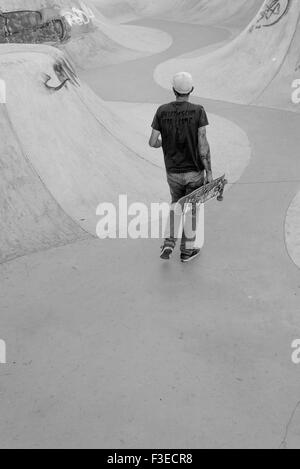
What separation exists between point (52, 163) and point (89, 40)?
1327 cm

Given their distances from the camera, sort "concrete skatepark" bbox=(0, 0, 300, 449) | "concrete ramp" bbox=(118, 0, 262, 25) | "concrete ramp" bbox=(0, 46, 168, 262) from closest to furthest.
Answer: "concrete skatepark" bbox=(0, 0, 300, 449)
"concrete ramp" bbox=(0, 46, 168, 262)
"concrete ramp" bbox=(118, 0, 262, 25)

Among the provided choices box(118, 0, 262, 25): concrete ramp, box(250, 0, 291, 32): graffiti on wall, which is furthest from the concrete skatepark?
box(118, 0, 262, 25): concrete ramp

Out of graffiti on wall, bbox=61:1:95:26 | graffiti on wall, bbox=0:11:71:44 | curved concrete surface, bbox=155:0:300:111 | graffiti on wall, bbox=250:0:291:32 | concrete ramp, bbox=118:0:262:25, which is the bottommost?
curved concrete surface, bbox=155:0:300:111

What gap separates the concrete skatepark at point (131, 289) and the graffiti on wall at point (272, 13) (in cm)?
329

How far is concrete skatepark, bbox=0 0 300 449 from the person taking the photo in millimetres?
3812

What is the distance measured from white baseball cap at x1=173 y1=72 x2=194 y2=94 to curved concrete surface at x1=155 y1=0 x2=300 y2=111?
6.60 metres

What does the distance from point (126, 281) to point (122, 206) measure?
184 centimetres

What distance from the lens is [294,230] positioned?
6.25 meters

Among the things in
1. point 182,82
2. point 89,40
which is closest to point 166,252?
point 182,82

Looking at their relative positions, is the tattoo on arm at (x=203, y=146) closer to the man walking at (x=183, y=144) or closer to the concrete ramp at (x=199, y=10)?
the man walking at (x=183, y=144)

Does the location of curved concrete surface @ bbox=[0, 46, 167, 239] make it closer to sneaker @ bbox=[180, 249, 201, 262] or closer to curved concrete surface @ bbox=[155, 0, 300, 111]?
sneaker @ bbox=[180, 249, 201, 262]

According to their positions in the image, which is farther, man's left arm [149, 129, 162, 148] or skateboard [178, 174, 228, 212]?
skateboard [178, 174, 228, 212]

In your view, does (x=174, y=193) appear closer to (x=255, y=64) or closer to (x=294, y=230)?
(x=294, y=230)

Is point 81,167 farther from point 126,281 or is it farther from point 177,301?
point 177,301
